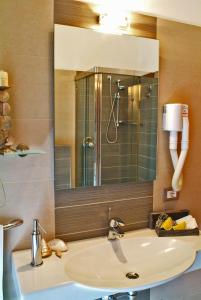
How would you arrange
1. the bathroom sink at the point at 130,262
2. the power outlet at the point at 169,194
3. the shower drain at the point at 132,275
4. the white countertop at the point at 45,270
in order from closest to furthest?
the white countertop at the point at 45,270 → the bathroom sink at the point at 130,262 → the shower drain at the point at 132,275 → the power outlet at the point at 169,194

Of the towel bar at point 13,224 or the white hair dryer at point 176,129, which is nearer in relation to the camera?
the towel bar at point 13,224

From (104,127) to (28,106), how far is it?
1.36 feet

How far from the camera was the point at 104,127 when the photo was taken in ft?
4.75

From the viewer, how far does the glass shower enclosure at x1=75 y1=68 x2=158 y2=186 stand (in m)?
1.40

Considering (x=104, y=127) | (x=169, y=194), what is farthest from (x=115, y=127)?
(x=169, y=194)

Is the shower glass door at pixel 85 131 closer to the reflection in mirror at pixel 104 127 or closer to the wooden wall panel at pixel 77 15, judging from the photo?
the reflection in mirror at pixel 104 127

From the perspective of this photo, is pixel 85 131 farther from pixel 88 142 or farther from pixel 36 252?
pixel 36 252

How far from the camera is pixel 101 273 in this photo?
1260 millimetres

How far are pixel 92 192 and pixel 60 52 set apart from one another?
746 mm

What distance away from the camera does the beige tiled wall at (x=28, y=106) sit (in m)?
1.23

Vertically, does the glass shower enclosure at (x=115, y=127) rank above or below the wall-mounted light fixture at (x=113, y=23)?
below

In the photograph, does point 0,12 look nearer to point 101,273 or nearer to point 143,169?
point 143,169

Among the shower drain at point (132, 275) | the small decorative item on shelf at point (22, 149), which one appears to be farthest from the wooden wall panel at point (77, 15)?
the shower drain at point (132, 275)

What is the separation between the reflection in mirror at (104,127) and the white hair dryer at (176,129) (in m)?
0.08
